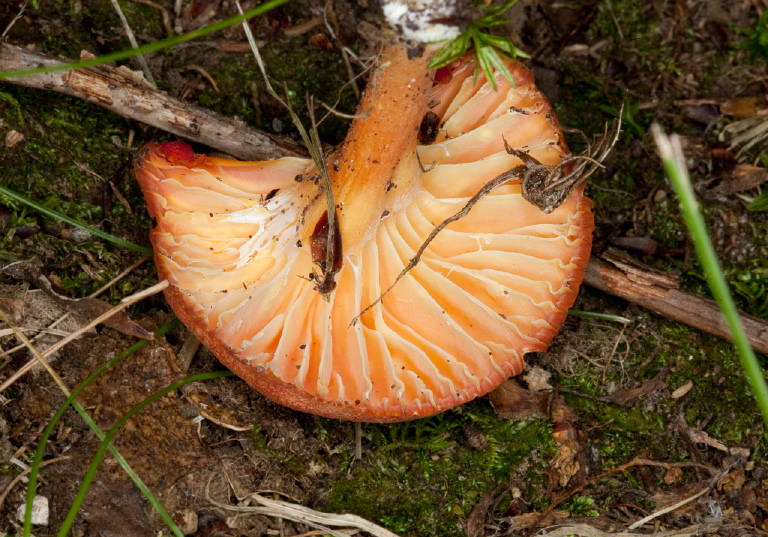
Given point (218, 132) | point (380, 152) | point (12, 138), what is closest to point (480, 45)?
point (380, 152)

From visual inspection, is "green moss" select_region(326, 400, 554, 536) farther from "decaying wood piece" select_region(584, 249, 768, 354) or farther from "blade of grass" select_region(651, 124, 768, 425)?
"blade of grass" select_region(651, 124, 768, 425)

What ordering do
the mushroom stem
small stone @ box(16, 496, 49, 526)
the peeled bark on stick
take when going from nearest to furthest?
the mushroom stem, small stone @ box(16, 496, 49, 526), the peeled bark on stick

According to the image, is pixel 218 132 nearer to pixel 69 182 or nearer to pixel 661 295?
pixel 69 182

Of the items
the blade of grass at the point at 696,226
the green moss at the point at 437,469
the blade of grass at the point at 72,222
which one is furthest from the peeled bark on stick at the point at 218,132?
the blade of grass at the point at 696,226

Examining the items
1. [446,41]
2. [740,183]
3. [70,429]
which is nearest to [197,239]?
[70,429]

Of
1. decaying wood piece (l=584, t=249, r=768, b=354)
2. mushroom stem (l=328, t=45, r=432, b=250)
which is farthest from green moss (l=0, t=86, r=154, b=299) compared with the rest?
decaying wood piece (l=584, t=249, r=768, b=354)

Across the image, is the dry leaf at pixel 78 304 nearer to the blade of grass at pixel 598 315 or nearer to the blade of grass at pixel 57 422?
the blade of grass at pixel 57 422

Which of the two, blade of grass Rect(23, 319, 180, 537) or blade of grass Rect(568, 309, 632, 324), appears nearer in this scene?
blade of grass Rect(23, 319, 180, 537)
